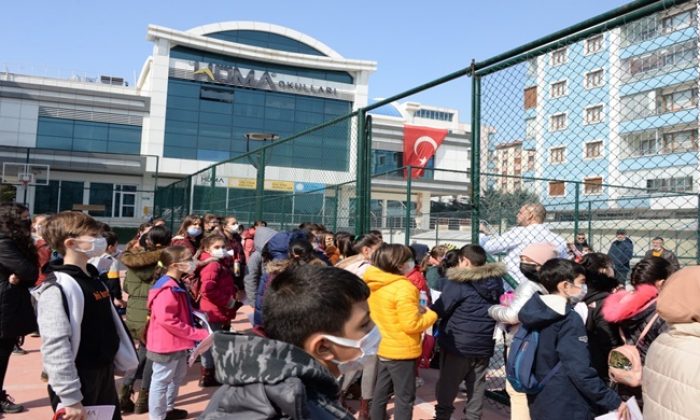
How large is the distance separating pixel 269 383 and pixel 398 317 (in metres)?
2.69

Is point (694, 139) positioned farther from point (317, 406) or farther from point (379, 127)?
point (379, 127)

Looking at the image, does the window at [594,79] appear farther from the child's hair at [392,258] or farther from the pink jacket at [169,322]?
the pink jacket at [169,322]

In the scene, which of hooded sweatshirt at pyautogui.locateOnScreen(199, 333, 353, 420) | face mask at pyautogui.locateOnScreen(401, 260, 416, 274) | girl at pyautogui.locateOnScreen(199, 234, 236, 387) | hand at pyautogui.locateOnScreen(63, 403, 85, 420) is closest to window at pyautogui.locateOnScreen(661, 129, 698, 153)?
face mask at pyautogui.locateOnScreen(401, 260, 416, 274)

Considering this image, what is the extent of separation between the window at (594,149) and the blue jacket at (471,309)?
6.19 ft

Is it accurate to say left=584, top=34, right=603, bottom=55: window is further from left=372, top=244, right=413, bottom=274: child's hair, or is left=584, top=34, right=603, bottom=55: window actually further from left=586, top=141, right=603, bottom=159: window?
left=372, top=244, right=413, bottom=274: child's hair

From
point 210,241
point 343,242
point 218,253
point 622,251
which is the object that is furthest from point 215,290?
point 622,251

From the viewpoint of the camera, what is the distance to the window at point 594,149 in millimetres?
5328

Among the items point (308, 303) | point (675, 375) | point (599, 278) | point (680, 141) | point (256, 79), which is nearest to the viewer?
point (308, 303)

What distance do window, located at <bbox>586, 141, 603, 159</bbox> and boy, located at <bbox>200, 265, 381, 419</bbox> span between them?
445cm

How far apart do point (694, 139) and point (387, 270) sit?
282cm

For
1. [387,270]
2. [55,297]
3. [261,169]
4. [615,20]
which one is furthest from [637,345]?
[261,169]

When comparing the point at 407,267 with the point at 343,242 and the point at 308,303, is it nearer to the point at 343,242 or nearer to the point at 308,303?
the point at 308,303

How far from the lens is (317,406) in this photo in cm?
137

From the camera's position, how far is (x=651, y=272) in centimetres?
325
